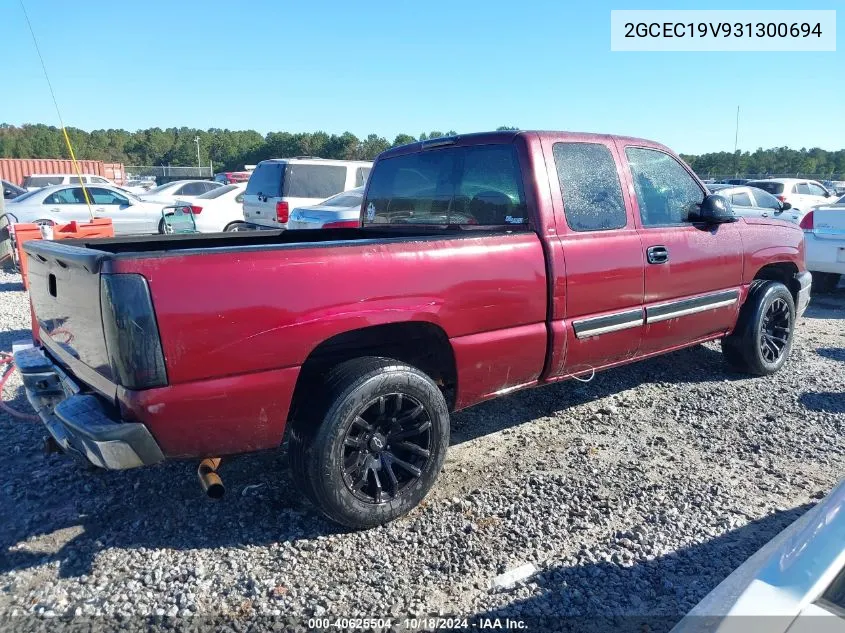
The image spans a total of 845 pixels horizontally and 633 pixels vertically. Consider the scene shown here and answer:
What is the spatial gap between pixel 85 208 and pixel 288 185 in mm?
6524

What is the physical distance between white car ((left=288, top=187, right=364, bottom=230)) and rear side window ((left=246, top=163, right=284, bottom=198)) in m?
2.15

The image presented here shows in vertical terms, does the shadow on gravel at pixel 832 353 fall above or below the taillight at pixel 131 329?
below

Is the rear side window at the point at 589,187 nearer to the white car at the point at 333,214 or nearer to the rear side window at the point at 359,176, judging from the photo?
the white car at the point at 333,214

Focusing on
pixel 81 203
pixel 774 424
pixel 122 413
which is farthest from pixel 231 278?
pixel 81 203

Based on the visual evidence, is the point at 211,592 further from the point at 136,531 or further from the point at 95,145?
the point at 95,145

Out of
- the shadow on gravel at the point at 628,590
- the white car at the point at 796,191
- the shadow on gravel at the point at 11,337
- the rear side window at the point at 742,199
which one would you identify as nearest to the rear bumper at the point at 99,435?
the shadow on gravel at the point at 628,590

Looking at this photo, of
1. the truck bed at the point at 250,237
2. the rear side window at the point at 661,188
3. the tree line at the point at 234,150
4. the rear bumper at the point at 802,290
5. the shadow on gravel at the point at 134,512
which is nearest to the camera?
the shadow on gravel at the point at 134,512

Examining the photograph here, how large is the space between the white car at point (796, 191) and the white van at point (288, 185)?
11.4 metres

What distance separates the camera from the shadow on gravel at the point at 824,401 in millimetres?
4664

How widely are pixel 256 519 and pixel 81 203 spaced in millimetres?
14420

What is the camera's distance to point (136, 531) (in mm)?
→ 3076

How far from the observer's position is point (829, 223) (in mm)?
8570

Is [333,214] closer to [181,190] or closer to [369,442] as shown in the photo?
[369,442]

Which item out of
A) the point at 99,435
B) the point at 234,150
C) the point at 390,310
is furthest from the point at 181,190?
the point at 234,150
